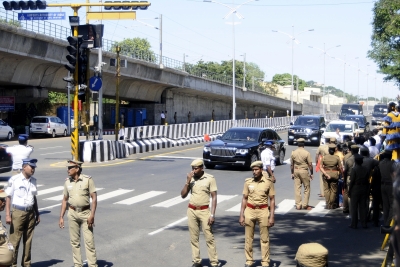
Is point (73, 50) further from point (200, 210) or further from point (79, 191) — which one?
point (200, 210)

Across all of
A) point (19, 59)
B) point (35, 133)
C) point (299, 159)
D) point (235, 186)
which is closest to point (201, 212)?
point (299, 159)

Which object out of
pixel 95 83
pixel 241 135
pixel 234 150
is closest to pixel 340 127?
pixel 241 135

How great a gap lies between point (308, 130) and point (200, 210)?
31568 millimetres

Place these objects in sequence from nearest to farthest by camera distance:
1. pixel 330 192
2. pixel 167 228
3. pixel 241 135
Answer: pixel 167 228
pixel 330 192
pixel 241 135

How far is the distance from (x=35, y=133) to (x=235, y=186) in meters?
31.3

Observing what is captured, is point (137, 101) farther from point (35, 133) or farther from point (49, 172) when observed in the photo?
point (49, 172)

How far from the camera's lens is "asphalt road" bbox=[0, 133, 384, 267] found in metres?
10.8

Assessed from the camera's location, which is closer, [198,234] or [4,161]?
[198,234]

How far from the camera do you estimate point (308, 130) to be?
4072cm

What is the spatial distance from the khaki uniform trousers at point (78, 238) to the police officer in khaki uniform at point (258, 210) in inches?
92.2

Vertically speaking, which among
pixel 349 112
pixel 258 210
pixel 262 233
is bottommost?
pixel 262 233

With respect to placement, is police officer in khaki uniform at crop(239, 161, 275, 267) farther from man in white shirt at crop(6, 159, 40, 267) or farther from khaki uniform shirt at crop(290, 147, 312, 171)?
khaki uniform shirt at crop(290, 147, 312, 171)

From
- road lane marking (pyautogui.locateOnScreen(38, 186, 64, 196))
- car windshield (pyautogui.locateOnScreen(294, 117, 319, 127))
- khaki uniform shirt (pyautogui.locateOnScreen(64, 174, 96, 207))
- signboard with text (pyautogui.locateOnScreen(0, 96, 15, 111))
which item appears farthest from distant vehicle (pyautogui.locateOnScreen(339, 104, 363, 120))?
khaki uniform shirt (pyautogui.locateOnScreen(64, 174, 96, 207))

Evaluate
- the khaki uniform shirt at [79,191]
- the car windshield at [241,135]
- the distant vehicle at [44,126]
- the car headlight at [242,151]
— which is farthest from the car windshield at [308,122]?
the khaki uniform shirt at [79,191]
